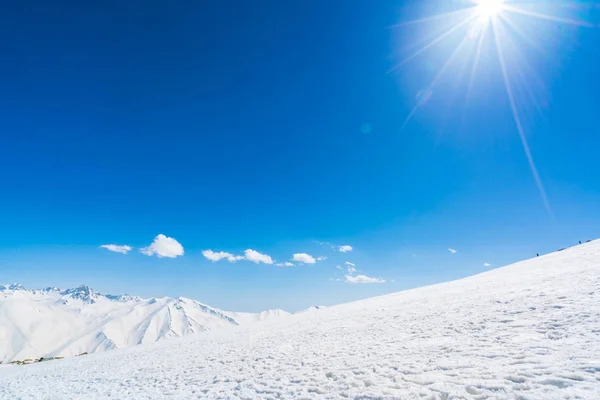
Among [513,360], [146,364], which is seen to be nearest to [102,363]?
[146,364]

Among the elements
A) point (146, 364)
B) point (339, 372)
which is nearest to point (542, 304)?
point (339, 372)

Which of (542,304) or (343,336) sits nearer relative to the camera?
(542,304)

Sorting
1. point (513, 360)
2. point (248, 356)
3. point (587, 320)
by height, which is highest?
point (587, 320)

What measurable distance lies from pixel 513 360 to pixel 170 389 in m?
13.1

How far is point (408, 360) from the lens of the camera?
10992mm

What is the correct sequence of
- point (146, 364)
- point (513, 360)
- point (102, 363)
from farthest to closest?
point (102, 363) → point (146, 364) → point (513, 360)

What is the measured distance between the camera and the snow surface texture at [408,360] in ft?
26.9

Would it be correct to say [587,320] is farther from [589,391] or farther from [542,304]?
[589,391]

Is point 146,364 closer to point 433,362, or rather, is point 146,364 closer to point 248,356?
point 248,356

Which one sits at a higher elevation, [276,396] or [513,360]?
[513,360]

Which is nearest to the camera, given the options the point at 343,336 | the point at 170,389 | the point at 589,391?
the point at 589,391

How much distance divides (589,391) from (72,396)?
65.7ft

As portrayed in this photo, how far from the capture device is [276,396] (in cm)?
988

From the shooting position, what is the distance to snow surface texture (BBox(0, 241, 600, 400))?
820cm
